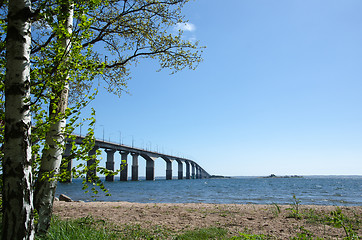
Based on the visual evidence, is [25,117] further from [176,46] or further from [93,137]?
[176,46]

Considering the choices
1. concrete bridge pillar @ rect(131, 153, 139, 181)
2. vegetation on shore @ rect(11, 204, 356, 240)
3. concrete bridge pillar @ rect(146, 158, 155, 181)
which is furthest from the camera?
concrete bridge pillar @ rect(146, 158, 155, 181)

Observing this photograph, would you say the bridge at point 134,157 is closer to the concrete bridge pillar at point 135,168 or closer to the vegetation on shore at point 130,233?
the concrete bridge pillar at point 135,168

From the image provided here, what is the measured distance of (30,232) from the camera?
3.24m

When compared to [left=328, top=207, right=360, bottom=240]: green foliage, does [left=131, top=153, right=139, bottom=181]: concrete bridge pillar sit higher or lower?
lower

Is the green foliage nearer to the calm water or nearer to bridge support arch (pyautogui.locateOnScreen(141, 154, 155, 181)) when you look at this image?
the calm water

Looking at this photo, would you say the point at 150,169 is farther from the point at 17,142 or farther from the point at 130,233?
the point at 17,142

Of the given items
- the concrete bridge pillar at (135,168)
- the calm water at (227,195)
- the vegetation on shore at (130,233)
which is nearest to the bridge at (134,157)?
the concrete bridge pillar at (135,168)

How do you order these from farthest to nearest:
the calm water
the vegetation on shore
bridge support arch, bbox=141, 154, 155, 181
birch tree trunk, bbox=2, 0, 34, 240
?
bridge support arch, bbox=141, 154, 155, 181 → the calm water → the vegetation on shore → birch tree trunk, bbox=2, 0, 34, 240

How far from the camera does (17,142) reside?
3.22 metres

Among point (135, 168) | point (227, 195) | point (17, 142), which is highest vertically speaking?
point (17, 142)

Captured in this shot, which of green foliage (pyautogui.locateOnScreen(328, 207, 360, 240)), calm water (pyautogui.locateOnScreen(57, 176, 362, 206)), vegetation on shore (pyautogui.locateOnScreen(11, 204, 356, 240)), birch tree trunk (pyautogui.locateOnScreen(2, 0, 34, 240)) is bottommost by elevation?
calm water (pyautogui.locateOnScreen(57, 176, 362, 206))

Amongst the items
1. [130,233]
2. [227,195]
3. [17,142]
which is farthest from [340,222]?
[227,195]

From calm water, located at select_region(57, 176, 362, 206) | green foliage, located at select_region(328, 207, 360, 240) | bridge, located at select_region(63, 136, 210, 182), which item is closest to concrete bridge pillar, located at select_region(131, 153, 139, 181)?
bridge, located at select_region(63, 136, 210, 182)

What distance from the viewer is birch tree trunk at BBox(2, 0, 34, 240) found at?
10.3 feet
